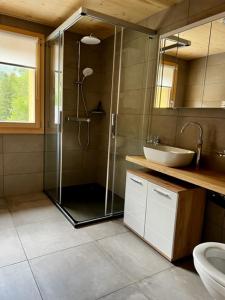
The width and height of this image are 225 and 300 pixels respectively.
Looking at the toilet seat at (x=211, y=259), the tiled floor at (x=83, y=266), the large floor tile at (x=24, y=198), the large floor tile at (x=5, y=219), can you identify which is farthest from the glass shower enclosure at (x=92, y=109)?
the toilet seat at (x=211, y=259)

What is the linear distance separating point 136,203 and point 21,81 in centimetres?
230

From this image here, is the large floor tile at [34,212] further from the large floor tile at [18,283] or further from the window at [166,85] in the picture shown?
the window at [166,85]

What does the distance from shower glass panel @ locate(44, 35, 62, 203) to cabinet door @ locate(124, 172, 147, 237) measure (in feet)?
3.71

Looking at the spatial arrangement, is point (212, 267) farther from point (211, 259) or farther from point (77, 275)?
point (77, 275)

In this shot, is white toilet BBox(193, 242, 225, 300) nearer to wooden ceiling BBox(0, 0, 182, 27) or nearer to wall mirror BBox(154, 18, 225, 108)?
wall mirror BBox(154, 18, 225, 108)

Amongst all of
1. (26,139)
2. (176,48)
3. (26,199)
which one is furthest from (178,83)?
(26,199)

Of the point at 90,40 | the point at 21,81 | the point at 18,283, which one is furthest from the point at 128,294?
the point at 90,40

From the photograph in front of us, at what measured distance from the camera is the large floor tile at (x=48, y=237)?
207cm

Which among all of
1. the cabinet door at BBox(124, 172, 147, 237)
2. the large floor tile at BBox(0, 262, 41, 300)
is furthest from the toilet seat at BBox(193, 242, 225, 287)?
the large floor tile at BBox(0, 262, 41, 300)

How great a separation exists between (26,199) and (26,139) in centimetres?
87

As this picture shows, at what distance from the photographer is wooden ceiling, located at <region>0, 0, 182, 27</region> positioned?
2456 mm

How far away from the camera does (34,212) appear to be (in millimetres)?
2795

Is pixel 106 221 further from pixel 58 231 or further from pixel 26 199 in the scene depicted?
pixel 26 199

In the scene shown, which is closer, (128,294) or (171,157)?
(128,294)
